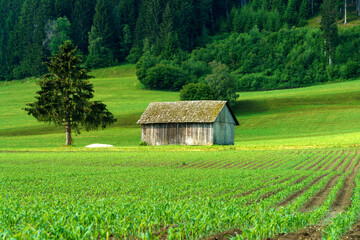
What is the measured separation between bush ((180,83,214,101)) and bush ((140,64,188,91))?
2715 cm

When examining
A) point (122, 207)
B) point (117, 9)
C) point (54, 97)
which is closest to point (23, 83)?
point (117, 9)

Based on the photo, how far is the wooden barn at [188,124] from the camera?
5578 centimetres

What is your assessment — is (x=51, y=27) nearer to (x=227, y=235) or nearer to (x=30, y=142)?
(x=30, y=142)

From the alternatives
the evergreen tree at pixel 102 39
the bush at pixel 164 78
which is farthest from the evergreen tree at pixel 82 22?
the bush at pixel 164 78

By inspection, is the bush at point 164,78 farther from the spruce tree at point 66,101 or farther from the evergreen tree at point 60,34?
the spruce tree at point 66,101

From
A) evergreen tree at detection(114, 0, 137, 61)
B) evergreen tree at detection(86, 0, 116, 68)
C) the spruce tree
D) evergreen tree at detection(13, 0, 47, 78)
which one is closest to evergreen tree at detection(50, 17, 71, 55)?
evergreen tree at detection(13, 0, 47, 78)

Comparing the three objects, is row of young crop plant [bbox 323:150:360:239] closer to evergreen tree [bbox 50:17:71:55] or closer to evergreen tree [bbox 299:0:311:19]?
evergreen tree [bbox 50:17:71:55]

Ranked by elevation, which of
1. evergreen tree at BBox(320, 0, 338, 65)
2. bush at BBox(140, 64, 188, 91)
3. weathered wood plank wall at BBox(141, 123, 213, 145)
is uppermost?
evergreen tree at BBox(320, 0, 338, 65)

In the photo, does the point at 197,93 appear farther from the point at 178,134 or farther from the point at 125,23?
the point at 125,23

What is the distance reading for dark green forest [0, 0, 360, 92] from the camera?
11825cm

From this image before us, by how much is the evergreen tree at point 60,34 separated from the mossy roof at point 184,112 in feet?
336

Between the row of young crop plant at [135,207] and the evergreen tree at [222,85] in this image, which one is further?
the evergreen tree at [222,85]

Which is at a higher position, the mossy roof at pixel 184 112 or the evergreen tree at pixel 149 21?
the evergreen tree at pixel 149 21

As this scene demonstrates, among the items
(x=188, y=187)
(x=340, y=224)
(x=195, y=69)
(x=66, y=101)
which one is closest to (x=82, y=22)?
(x=195, y=69)
